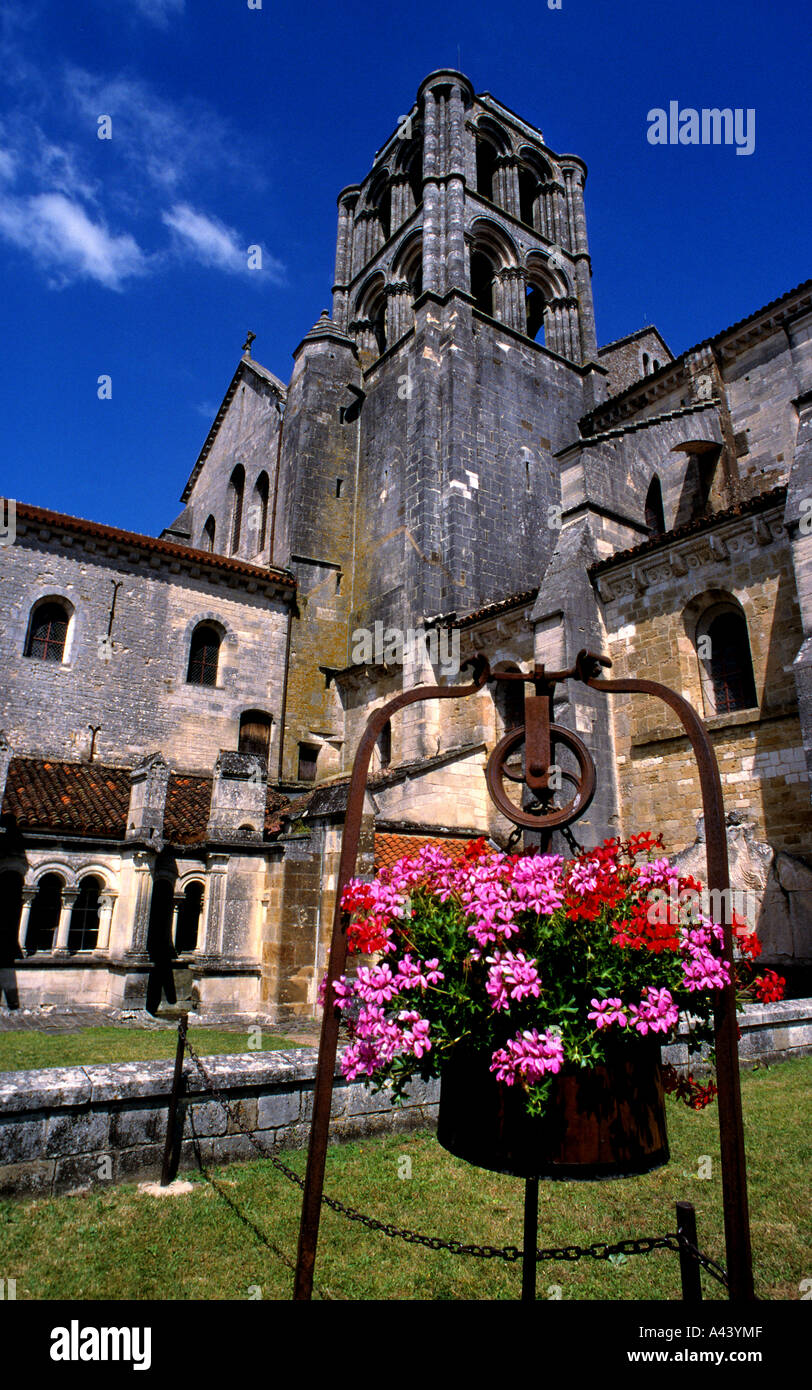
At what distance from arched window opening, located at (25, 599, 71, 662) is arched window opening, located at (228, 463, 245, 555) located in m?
8.83

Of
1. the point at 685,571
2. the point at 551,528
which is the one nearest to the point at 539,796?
the point at 685,571

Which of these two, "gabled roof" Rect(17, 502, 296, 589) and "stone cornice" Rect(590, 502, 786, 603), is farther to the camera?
"gabled roof" Rect(17, 502, 296, 589)

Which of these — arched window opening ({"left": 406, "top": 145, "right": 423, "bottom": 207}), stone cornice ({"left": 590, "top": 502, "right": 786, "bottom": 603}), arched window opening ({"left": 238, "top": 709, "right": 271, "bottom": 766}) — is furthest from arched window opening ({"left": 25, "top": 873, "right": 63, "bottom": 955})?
arched window opening ({"left": 406, "top": 145, "right": 423, "bottom": 207})

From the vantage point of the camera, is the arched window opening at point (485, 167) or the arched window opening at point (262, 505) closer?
the arched window opening at point (262, 505)

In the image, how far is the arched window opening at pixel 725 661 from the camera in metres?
12.9

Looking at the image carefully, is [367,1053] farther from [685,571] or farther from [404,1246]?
[685,571]

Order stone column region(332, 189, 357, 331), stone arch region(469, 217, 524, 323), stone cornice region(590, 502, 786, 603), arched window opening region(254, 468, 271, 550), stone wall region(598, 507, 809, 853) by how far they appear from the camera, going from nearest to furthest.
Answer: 1. stone wall region(598, 507, 809, 853)
2. stone cornice region(590, 502, 786, 603)
3. stone arch region(469, 217, 524, 323)
4. arched window opening region(254, 468, 271, 550)
5. stone column region(332, 189, 357, 331)

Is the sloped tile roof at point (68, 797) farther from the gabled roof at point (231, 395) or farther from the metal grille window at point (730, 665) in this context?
the gabled roof at point (231, 395)

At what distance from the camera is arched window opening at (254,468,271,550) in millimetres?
25562

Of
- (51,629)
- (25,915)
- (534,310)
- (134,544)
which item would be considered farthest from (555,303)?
(25,915)

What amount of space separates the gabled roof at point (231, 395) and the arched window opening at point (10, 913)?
18.7m

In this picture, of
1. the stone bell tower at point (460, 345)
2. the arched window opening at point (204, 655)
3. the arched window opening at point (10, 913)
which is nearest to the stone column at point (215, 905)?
the arched window opening at point (10, 913)

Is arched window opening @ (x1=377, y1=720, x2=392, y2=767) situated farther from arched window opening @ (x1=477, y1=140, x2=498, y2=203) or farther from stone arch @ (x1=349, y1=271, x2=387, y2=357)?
arched window opening @ (x1=477, y1=140, x2=498, y2=203)

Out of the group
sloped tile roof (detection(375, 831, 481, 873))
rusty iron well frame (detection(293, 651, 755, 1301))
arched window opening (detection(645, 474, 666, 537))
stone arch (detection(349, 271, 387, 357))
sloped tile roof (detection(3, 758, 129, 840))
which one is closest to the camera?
rusty iron well frame (detection(293, 651, 755, 1301))
